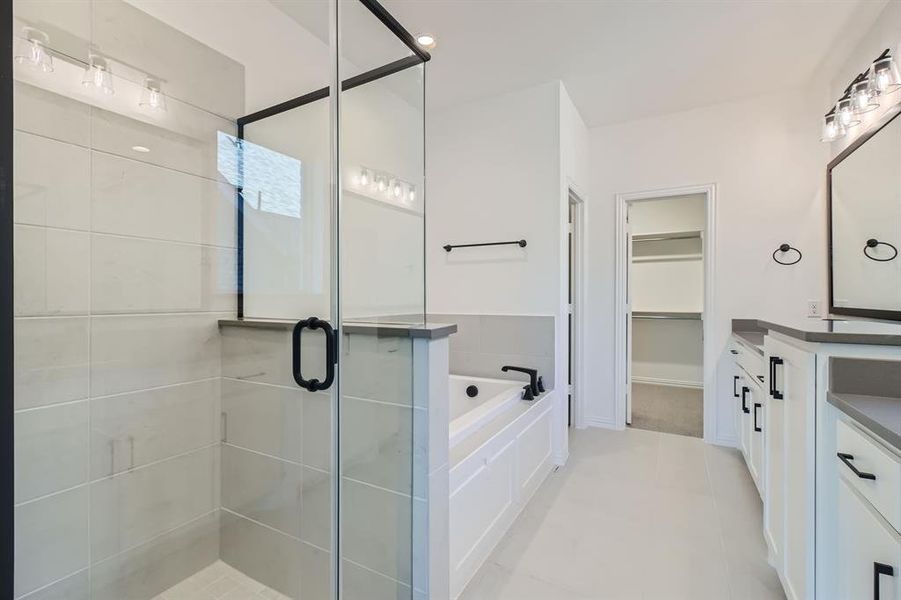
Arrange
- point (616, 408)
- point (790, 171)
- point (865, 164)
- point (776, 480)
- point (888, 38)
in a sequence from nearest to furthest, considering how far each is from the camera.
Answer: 1. point (776, 480)
2. point (888, 38)
3. point (865, 164)
4. point (790, 171)
5. point (616, 408)

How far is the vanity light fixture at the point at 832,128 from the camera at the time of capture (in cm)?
A: 246

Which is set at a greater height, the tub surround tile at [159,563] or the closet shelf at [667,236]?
the closet shelf at [667,236]

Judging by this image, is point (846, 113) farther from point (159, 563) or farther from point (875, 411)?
point (159, 563)

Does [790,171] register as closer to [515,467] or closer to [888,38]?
[888,38]

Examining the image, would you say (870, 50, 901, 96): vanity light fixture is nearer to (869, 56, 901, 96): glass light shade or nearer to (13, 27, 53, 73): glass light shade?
(869, 56, 901, 96): glass light shade

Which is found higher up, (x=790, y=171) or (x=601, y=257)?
(x=790, y=171)

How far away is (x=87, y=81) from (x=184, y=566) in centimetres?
183

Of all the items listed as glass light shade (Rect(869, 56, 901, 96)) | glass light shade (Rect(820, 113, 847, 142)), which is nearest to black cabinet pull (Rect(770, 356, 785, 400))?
glass light shade (Rect(869, 56, 901, 96))

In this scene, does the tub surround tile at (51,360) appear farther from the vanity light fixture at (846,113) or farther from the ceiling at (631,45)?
the vanity light fixture at (846,113)

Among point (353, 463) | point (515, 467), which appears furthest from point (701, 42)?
point (353, 463)

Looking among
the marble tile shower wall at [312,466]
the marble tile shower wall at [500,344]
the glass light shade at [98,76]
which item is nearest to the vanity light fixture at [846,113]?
the marble tile shower wall at [500,344]

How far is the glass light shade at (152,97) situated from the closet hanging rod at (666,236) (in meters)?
4.91

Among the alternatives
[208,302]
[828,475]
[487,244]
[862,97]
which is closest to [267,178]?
[208,302]

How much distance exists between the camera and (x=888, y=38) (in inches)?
78.6
